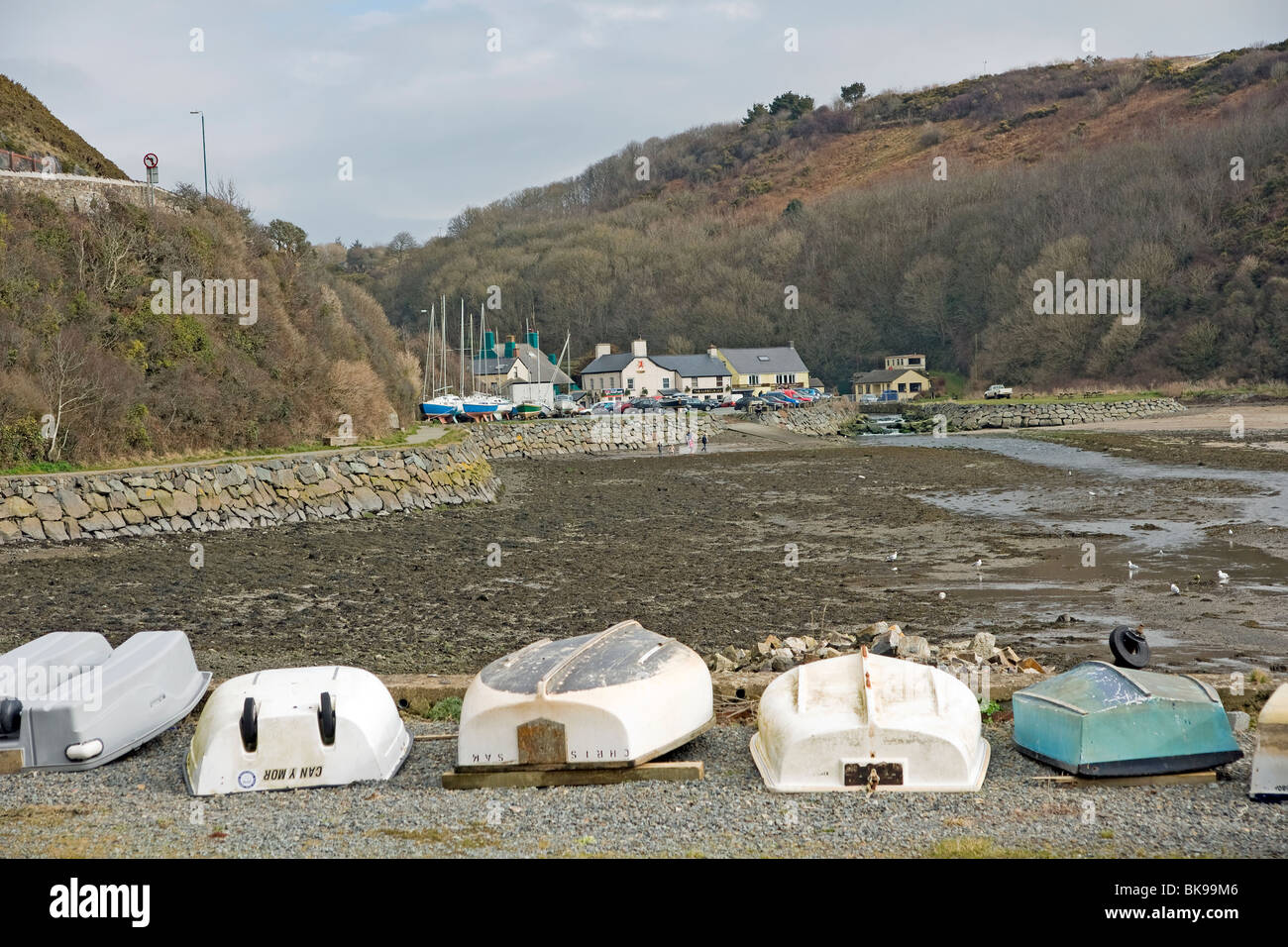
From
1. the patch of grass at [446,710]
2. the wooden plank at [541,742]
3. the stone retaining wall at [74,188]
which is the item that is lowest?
the patch of grass at [446,710]

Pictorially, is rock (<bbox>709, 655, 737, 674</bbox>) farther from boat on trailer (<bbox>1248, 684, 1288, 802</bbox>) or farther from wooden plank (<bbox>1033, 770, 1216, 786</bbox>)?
boat on trailer (<bbox>1248, 684, 1288, 802</bbox>)

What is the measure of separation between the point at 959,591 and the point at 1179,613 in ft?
10.4

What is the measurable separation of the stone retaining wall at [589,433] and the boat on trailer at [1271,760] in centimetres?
4483

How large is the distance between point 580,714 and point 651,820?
1112mm

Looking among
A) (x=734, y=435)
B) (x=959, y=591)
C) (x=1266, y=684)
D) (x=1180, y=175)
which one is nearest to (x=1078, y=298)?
(x=1180, y=175)

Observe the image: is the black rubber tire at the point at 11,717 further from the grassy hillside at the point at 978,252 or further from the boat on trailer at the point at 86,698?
the grassy hillside at the point at 978,252

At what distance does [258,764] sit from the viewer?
7641mm

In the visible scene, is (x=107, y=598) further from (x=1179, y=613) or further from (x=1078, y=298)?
(x=1078, y=298)

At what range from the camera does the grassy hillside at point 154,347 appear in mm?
27953

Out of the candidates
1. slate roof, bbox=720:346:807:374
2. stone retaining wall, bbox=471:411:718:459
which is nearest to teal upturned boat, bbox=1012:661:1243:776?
stone retaining wall, bbox=471:411:718:459

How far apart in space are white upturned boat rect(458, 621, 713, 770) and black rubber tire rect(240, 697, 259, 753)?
137 centimetres

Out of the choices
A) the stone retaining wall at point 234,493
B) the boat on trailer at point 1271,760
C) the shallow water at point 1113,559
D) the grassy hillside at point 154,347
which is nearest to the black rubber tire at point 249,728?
the boat on trailer at point 1271,760

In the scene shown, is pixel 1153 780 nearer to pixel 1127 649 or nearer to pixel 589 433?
pixel 1127 649

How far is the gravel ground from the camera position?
20.4ft
